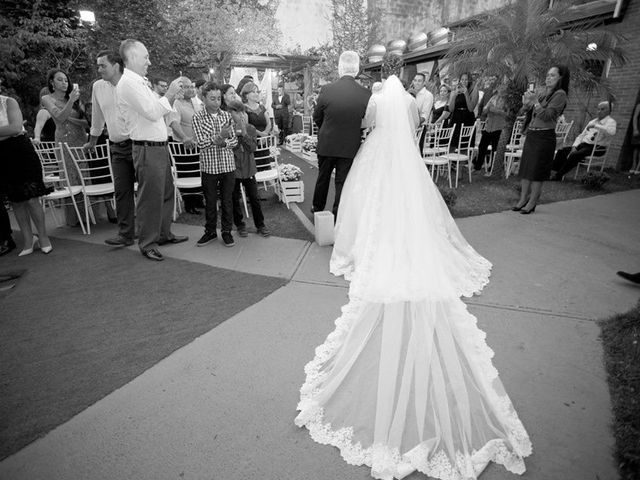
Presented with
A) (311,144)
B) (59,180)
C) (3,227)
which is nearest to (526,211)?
(311,144)

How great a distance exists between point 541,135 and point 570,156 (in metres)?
3.33

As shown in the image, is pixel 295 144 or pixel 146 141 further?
pixel 295 144

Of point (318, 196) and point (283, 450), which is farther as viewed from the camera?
point (318, 196)

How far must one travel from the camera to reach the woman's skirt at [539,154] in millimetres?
5309

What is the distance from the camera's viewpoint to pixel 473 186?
766cm

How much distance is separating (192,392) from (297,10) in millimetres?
33974

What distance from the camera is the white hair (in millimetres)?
4441

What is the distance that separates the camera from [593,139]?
7734mm

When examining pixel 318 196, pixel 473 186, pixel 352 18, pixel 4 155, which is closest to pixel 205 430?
pixel 318 196

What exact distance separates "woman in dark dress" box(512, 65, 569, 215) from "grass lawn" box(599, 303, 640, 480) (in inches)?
116

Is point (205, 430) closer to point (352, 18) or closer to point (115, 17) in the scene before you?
point (115, 17)

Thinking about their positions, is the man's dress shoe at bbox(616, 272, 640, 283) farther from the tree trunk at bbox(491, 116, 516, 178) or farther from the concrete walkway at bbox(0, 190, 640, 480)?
the tree trunk at bbox(491, 116, 516, 178)

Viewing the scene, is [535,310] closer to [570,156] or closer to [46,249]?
[46,249]

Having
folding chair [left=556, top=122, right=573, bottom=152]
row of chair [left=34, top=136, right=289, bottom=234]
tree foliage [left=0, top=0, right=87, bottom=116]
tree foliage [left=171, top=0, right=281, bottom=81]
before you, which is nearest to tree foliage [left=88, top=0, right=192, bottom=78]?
tree foliage [left=171, top=0, right=281, bottom=81]
